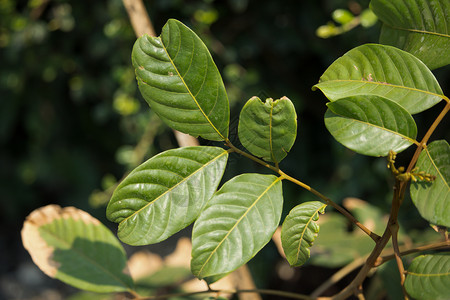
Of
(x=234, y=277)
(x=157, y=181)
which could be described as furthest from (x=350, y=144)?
(x=234, y=277)

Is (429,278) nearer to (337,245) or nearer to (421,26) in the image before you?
(421,26)

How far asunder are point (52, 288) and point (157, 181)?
2.38 meters

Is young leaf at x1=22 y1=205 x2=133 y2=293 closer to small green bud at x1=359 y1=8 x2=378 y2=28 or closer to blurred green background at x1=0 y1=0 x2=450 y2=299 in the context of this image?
blurred green background at x1=0 y1=0 x2=450 y2=299

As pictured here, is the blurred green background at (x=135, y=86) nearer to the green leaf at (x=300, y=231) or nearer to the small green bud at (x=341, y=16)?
the small green bud at (x=341, y=16)

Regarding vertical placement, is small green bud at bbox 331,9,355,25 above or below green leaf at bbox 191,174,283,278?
above

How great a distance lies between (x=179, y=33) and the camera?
35 cm

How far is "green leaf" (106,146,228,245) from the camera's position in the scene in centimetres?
36

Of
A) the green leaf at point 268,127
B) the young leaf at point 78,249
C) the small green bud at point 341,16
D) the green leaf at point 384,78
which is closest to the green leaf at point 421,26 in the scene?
the green leaf at point 384,78

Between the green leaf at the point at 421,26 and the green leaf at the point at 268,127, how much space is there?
0.44 feet

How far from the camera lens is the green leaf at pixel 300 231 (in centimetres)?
36

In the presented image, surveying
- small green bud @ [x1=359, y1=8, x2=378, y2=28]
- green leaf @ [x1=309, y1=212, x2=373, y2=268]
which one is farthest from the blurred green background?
small green bud @ [x1=359, y1=8, x2=378, y2=28]

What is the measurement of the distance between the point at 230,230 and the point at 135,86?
1066 mm

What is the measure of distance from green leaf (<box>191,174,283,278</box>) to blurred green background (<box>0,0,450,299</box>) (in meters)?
0.48

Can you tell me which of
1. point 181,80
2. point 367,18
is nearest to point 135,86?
point 367,18
